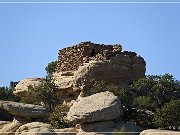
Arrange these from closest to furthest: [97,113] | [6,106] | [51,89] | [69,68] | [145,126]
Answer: [97,113], [145,126], [6,106], [51,89], [69,68]

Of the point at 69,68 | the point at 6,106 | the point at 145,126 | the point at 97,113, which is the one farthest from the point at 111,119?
the point at 69,68

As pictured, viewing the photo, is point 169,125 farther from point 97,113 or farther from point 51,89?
point 51,89

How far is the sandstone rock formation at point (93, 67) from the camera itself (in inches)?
1474

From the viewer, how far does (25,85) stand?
42.6 metres

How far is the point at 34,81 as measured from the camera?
42688 mm

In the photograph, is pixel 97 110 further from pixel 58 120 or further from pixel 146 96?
pixel 146 96

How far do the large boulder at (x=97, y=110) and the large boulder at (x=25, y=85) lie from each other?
1224 centimetres

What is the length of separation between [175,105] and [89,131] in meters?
6.09

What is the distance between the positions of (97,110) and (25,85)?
15574 mm

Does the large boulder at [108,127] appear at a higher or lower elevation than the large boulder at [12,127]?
lower

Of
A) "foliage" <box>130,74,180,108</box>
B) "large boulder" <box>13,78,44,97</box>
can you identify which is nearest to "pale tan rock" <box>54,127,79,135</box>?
"foliage" <box>130,74,180,108</box>

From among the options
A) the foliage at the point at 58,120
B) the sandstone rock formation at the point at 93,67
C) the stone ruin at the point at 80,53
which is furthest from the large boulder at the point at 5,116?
the foliage at the point at 58,120

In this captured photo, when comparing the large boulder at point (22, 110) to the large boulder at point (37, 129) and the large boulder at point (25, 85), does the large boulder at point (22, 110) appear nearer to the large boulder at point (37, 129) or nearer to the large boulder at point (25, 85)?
the large boulder at point (37, 129)

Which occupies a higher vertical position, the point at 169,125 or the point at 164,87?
the point at 164,87
